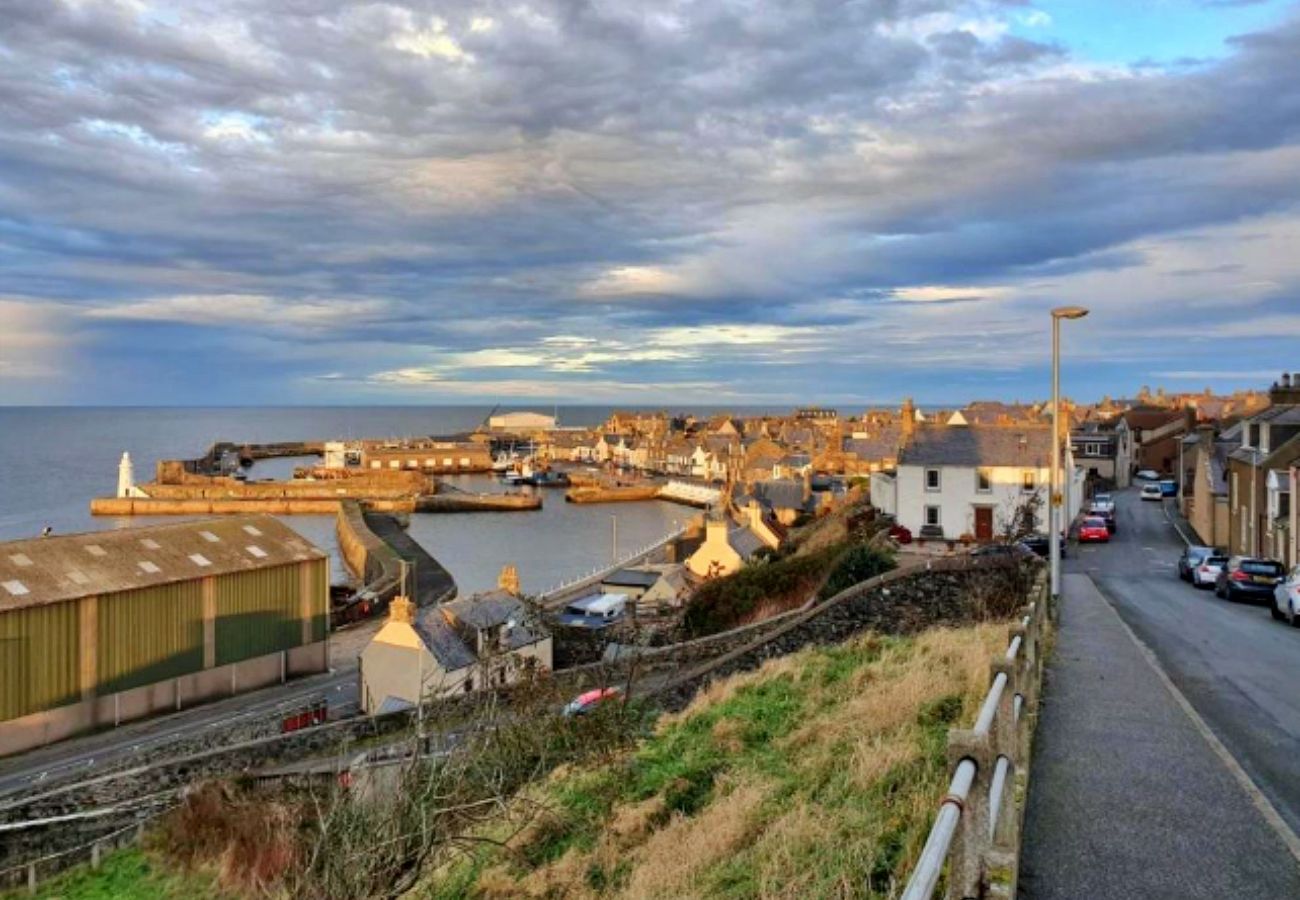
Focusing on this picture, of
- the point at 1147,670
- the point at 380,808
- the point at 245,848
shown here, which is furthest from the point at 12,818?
the point at 1147,670

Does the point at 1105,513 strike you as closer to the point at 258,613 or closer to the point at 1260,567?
the point at 1260,567

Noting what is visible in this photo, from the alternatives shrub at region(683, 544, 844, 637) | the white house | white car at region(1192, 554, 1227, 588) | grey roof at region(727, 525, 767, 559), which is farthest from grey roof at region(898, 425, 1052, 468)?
white car at region(1192, 554, 1227, 588)

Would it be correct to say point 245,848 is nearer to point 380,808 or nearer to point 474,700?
point 474,700

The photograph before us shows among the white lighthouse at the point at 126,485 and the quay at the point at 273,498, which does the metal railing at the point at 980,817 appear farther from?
the white lighthouse at the point at 126,485

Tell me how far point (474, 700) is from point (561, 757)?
6.08m

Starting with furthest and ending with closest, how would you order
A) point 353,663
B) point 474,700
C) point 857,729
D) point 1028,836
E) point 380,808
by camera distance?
point 353,663, point 474,700, point 857,729, point 380,808, point 1028,836

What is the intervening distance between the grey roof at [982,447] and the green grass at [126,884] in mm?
32560

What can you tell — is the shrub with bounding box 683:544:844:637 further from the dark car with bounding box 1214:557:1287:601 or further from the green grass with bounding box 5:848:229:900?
the green grass with bounding box 5:848:229:900

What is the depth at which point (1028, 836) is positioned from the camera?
6.46 m

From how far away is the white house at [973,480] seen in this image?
130ft

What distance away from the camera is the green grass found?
1421cm

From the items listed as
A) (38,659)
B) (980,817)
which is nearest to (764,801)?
(980,817)

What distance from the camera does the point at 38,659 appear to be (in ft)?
77.0

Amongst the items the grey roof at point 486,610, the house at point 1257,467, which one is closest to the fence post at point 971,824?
the grey roof at point 486,610
